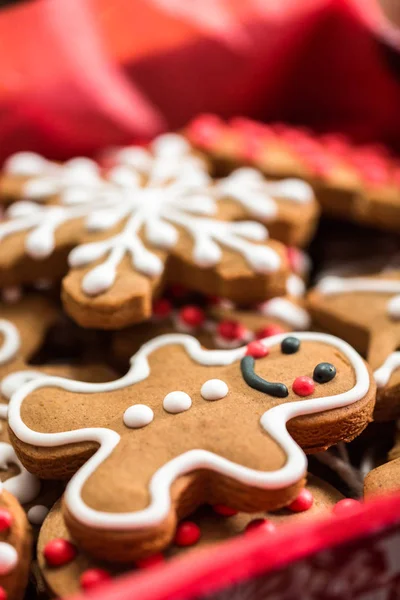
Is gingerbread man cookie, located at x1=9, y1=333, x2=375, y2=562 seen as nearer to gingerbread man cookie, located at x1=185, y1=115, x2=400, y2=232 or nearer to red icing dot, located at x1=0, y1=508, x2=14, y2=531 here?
red icing dot, located at x1=0, y1=508, x2=14, y2=531

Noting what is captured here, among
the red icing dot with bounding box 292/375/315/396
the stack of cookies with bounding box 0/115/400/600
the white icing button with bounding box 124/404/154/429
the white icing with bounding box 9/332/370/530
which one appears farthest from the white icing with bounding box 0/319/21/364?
the red icing dot with bounding box 292/375/315/396

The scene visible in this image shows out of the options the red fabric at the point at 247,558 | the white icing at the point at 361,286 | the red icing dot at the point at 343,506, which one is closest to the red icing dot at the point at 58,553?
the red fabric at the point at 247,558

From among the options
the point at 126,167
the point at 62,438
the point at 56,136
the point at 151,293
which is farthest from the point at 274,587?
the point at 56,136

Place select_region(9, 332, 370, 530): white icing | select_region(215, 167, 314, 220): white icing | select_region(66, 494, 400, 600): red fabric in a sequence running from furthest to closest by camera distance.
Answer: select_region(215, 167, 314, 220): white icing
select_region(9, 332, 370, 530): white icing
select_region(66, 494, 400, 600): red fabric

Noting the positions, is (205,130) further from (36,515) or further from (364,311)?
(36,515)

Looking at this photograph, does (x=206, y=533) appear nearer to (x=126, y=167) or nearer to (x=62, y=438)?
(x=62, y=438)

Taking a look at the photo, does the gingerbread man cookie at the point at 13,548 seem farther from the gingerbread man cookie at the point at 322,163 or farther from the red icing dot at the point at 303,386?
the gingerbread man cookie at the point at 322,163
